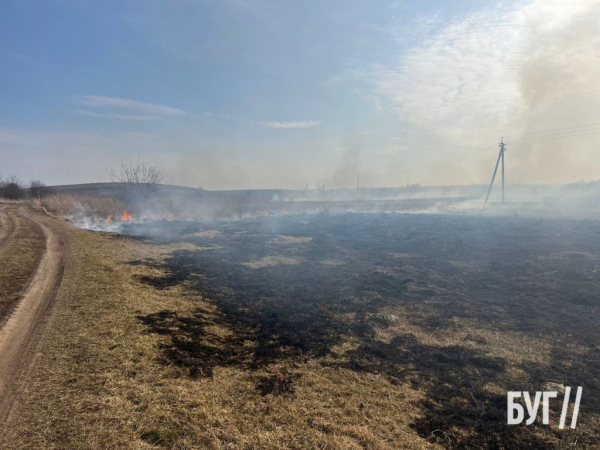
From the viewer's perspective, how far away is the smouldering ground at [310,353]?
4461mm

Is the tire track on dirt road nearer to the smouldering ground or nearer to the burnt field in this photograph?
the smouldering ground

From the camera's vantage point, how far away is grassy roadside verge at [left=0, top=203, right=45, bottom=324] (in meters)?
8.60

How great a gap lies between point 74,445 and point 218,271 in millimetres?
11759

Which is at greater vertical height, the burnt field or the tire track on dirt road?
the tire track on dirt road

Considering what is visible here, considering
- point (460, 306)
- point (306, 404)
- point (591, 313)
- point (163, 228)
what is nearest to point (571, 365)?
point (460, 306)

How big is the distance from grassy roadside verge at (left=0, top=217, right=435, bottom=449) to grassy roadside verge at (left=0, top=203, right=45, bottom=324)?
2144 mm

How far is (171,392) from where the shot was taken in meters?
5.10

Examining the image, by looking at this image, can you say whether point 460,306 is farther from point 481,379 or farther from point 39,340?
point 39,340

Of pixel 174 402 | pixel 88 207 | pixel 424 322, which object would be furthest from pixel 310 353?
pixel 88 207

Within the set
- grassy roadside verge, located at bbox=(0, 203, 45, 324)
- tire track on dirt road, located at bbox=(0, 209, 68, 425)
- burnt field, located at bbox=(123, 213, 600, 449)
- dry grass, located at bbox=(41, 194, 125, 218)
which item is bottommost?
burnt field, located at bbox=(123, 213, 600, 449)

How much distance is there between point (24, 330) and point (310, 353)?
6811 millimetres

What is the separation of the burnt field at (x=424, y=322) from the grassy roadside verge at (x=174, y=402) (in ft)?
0.92

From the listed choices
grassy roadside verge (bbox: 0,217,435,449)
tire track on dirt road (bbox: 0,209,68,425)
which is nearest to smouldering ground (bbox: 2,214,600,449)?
grassy roadside verge (bbox: 0,217,435,449)

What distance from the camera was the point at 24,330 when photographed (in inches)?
267
